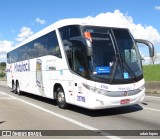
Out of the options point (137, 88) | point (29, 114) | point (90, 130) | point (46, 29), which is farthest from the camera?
point (46, 29)

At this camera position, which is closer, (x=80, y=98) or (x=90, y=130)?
(x=90, y=130)

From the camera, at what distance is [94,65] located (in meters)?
10.9

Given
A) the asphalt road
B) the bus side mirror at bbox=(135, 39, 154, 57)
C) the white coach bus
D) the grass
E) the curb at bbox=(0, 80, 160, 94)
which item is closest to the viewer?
the asphalt road

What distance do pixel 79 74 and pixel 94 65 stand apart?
0.81 m

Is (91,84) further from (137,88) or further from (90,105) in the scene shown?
(137,88)

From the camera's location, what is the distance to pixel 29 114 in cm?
1253

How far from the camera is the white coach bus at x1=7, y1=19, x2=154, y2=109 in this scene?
10.9 meters

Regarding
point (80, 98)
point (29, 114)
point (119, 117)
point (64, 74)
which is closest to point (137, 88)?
point (119, 117)

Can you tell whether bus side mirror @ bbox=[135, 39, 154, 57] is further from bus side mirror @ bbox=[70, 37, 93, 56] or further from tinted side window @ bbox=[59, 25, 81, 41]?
bus side mirror @ bbox=[70, 37, 93, 56]

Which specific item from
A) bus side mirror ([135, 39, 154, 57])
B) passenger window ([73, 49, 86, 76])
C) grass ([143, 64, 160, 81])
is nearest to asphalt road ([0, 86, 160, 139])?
passenger window ([73, 49, 86, 76])

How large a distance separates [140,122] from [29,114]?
4403 millimetres

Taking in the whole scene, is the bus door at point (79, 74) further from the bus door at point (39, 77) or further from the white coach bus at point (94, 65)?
the bus door at point (39, 77)

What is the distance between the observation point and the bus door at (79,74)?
11.2 metres

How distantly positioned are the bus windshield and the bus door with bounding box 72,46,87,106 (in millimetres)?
454
